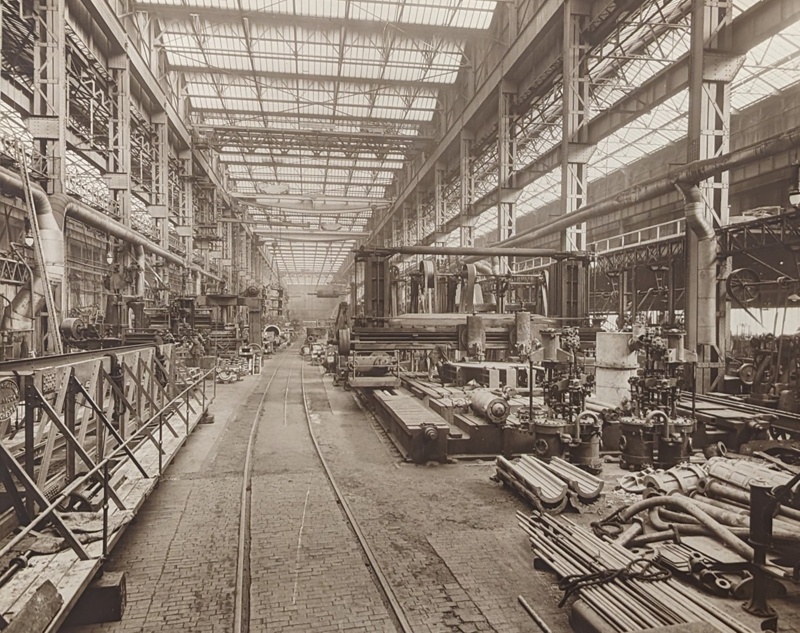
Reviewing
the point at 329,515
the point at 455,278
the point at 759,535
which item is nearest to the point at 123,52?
the point at 455,278

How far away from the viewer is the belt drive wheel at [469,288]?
13.4 m

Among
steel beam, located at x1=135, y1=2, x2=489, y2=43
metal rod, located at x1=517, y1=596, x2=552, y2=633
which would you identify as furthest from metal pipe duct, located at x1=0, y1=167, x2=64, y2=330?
metal rod, located at x1=517, y1=596, x2=552, y2=633

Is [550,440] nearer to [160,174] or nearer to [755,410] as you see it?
[755,410]

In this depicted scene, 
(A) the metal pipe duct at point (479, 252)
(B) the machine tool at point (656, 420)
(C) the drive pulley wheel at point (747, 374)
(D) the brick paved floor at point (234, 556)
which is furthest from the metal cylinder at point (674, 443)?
(A) the metal pipe duct at point (479, 252)

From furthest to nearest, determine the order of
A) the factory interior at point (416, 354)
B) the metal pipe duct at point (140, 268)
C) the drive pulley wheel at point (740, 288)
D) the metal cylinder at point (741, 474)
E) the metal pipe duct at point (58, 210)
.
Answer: the metal pipe duct at point (140, 268) < the metal pipe duct at point (58, 210) < the drive pulley wheel at point (740, 288) < the metal cylinder at point (741, 474) < the factory interior at point (416, 354)

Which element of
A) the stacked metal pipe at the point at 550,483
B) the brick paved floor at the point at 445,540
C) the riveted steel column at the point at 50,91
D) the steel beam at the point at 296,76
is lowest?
the brick paved floor at the point at 445,540

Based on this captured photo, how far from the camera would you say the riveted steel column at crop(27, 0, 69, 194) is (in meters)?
12.2

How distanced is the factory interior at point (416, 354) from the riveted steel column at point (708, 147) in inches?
2.9

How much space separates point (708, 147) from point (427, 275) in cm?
689

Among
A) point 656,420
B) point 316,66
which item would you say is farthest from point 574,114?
point 316,66

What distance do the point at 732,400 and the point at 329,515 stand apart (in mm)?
7787

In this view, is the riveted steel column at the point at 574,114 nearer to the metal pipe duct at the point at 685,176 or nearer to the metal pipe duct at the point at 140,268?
the metal pipe duct at the point at 685,176

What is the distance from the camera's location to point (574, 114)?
1507cm

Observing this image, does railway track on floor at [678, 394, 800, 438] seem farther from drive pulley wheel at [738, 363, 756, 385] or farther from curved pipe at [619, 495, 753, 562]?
curved pipe at [619, 495, 753, 562]
